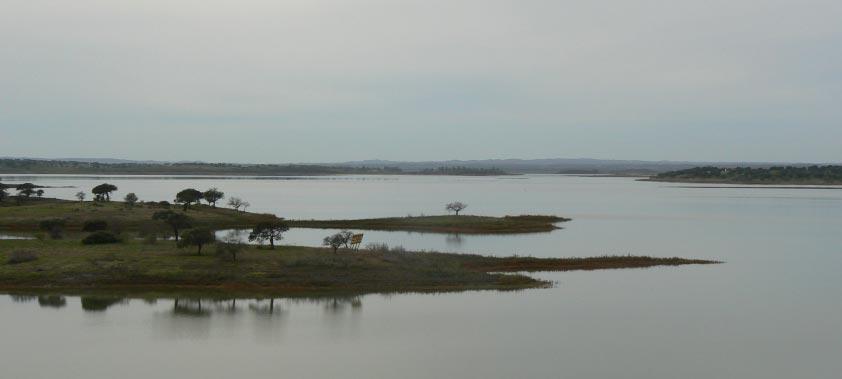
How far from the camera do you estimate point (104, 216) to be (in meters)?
50.9

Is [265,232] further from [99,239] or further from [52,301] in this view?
[52,301]

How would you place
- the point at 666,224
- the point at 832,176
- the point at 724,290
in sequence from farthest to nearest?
the point at 832,176 → the point at 666,224 → the point at 724,290

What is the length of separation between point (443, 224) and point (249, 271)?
26.4 m

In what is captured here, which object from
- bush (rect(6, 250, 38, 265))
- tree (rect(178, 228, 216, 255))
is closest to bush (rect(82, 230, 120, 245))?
bush (rect(6, 250, 38, 265))

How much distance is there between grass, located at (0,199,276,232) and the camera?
48906mm

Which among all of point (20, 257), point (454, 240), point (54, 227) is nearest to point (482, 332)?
point (20, 257)

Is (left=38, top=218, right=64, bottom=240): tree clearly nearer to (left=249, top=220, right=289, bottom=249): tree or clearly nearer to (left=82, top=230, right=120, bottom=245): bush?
(left=82, top=230, right=120, bottom=245): bush

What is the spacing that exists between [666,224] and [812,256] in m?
18.6

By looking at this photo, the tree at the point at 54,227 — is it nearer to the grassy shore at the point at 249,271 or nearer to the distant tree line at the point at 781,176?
the grassy shore at the point at 249,271

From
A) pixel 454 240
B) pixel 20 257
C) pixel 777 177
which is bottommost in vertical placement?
pixel 454 240

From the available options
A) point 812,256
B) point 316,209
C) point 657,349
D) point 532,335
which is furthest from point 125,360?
point 316,209

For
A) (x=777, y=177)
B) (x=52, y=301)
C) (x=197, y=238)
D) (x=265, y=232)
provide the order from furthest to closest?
(x=777, y=177) → (x=265, y=232) → (x=197, y=238) → (x=52, y=301)

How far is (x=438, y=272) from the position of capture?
1267 inches

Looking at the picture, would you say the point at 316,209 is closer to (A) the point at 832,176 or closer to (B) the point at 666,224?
(B) the point at 666,224
